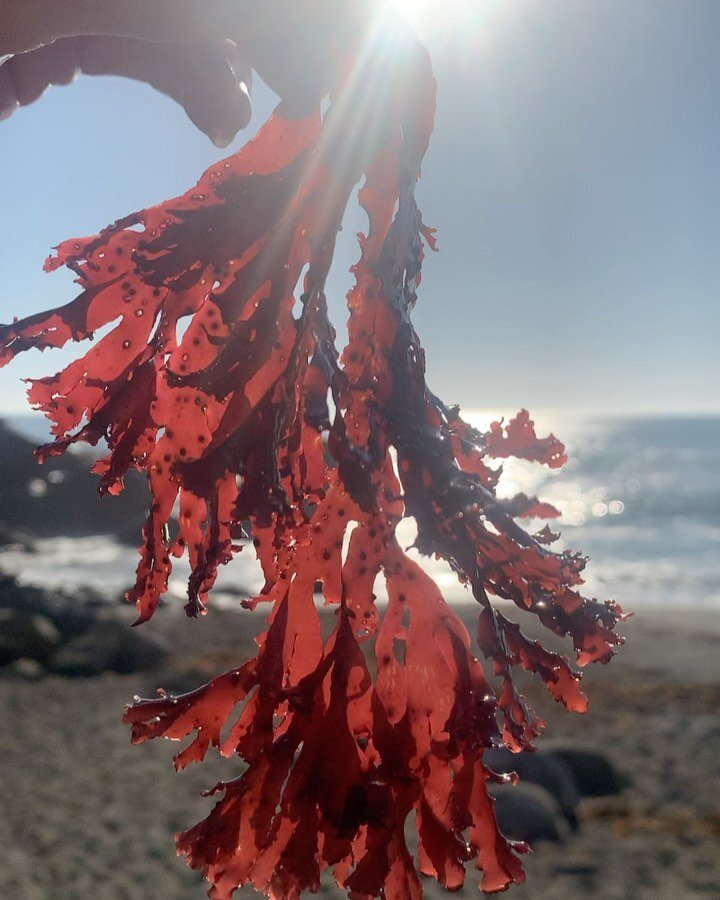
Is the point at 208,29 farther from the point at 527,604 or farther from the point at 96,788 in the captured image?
the point at 96,788

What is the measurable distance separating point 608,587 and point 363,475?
18.5 meters

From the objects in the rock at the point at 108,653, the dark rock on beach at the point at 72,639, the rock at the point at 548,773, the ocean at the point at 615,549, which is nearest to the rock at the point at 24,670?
the dark rock on beach at the point at 72,639

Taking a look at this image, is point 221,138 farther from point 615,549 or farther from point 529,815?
point 615,549

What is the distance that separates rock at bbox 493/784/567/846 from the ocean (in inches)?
91.1

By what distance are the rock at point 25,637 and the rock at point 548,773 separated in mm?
6124

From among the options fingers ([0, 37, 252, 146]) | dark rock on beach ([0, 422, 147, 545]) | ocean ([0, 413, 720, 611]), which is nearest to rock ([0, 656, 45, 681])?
ocean ([0, 413, 720, 611])

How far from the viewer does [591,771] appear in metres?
6.73

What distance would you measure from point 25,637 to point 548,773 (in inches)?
276

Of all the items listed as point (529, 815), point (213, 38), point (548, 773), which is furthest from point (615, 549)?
point (213, 38)

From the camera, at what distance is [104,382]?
5.46 ft

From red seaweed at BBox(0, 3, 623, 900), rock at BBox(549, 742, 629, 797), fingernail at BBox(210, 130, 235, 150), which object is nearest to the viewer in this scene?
red seaweed at BBox(0, 3, 623, 900)

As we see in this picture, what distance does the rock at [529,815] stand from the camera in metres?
5.76

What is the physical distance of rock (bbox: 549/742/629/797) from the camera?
6492 mm

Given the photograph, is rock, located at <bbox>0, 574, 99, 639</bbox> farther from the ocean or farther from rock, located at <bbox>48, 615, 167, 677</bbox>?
the ocean
